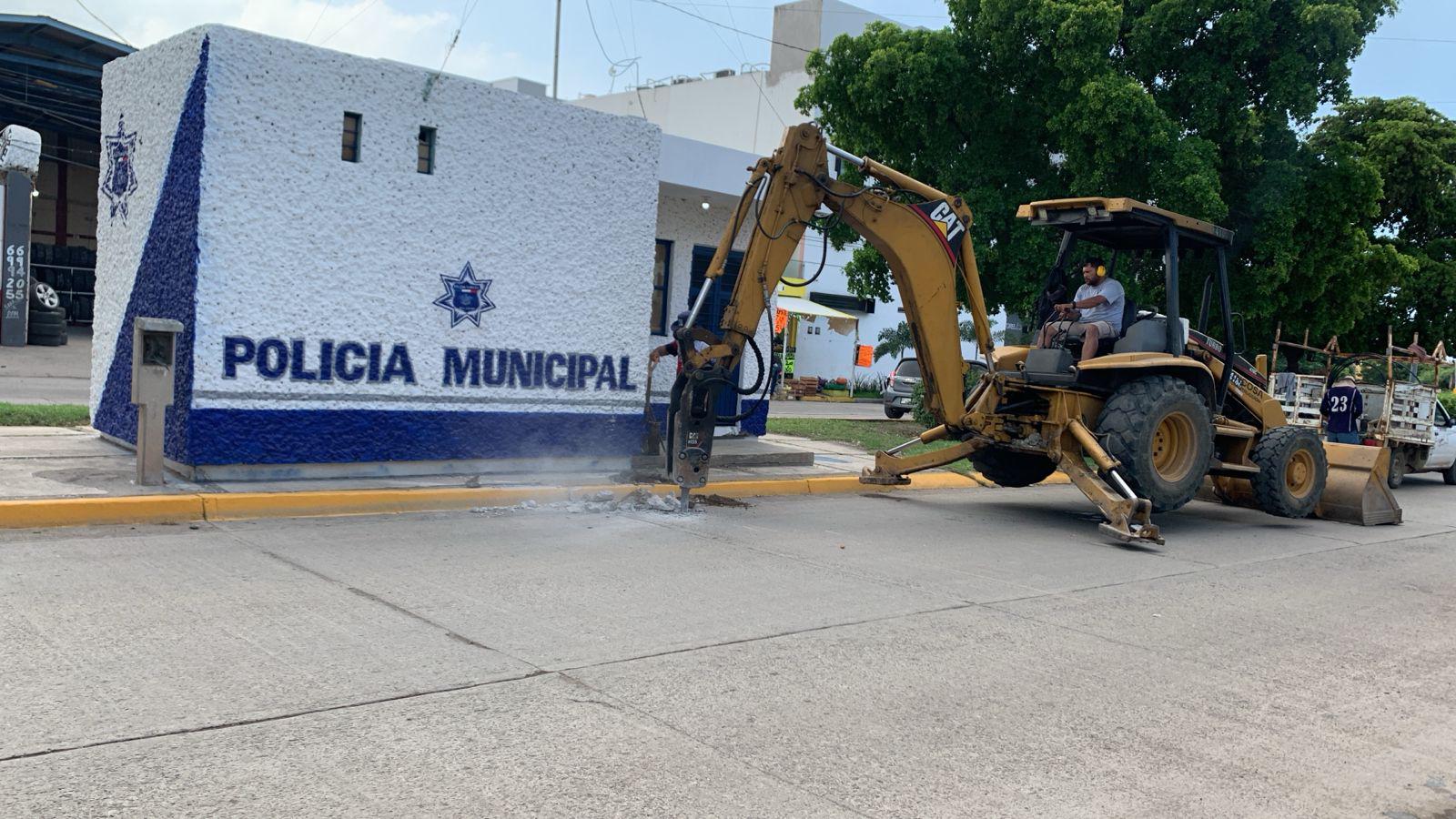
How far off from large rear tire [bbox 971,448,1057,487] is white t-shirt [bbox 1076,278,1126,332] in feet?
6.05

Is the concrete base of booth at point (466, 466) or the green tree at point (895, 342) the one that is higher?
the green tree at point (895, 342)

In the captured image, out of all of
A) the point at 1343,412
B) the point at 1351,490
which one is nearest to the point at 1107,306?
the point at 1351,490

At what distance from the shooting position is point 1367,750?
512 cm

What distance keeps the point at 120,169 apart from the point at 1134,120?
42.9ft

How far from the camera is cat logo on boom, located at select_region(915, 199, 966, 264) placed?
11344 mm

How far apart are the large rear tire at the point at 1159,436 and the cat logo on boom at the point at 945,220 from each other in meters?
2.17

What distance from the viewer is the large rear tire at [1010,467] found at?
12781 mm

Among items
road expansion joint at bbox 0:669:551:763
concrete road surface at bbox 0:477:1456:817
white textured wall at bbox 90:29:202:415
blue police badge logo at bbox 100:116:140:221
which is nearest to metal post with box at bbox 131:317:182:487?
concrete road surface at bbox 0:477:1456:817

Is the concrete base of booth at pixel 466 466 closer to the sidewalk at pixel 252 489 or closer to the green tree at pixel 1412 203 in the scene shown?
the sidewalk at pixel 252 489

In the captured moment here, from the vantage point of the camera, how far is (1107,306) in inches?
452

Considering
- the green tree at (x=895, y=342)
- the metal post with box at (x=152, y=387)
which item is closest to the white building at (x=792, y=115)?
the green tree at (x=895, y=342)

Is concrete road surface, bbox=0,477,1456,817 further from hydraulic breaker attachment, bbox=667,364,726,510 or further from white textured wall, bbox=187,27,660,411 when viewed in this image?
white textured wall, bbox=187,27,660,411

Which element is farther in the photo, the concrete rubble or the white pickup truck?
the white pickup truck

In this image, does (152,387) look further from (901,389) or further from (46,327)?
(46,327)
